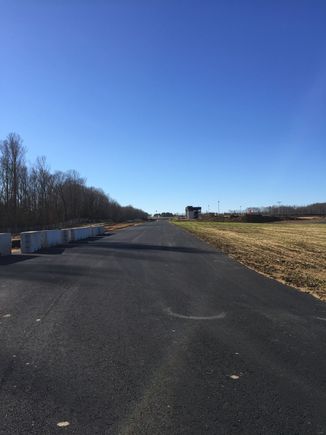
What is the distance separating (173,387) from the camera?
16.5 ft

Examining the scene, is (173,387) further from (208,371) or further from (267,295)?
(267,295)

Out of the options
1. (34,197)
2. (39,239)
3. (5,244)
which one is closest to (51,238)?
(39,239)

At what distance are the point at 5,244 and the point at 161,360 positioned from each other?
18.4 metres

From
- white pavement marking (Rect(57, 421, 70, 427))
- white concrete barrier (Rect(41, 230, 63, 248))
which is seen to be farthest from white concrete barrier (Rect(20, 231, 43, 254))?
white pavement marking (Rect(57, 421, 70, 427))

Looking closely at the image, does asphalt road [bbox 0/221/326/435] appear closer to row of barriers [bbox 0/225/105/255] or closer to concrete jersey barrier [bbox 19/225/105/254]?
row of barriers [bbox 0/225/105/255]

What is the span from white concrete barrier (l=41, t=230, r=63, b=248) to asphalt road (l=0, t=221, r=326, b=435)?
52.2 feet

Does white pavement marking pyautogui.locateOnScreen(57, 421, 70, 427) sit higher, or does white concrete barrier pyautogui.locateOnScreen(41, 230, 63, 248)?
white concrete barrier pyautogui.locateOnScreen(41, 230, 63, 248)

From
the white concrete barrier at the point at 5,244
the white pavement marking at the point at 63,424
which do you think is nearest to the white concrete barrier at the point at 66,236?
the white concrete barrier at the point at 5,244

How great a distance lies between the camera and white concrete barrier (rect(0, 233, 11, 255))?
22.7m

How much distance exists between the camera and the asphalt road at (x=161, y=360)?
4.25 m

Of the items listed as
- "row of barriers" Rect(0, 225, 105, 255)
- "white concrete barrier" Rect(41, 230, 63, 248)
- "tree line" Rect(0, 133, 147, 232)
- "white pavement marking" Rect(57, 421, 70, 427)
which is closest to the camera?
"white pavement marking" Rect(57, 421, 70, 427)

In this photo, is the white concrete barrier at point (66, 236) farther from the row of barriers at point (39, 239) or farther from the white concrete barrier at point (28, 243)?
the white concrete barrier at point (28, 243)

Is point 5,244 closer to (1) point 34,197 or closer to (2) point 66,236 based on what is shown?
(2) point 66,236

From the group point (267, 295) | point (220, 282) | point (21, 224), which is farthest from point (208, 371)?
point (21, 224)
